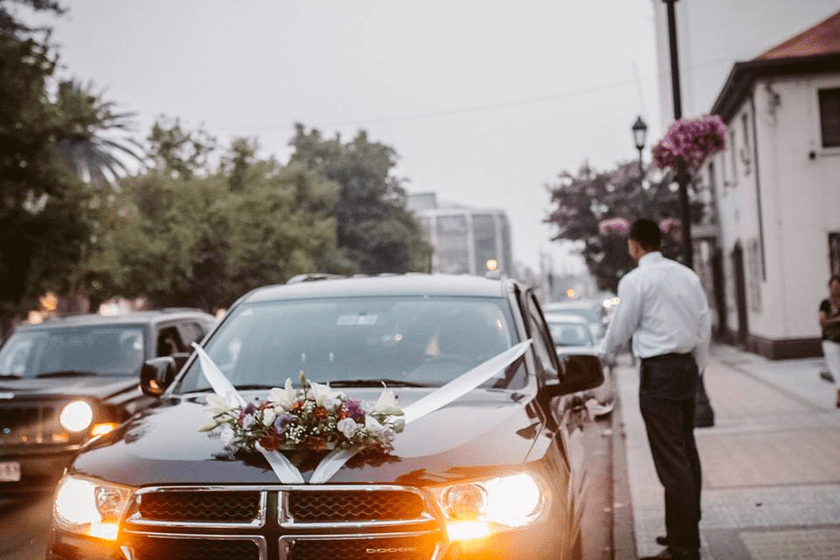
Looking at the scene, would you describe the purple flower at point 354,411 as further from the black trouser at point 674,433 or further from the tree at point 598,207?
the tree at point 598,207

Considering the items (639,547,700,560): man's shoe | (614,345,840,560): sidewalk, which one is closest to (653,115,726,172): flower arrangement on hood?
(614,345,840,560): sidewalk

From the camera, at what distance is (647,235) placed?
22.0ft

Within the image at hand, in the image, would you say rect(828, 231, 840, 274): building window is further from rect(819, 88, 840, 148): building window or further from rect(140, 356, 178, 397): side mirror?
rect(140, 356, 178, 397): side mirror

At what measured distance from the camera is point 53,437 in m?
8.41

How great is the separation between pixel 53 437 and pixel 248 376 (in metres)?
3.76

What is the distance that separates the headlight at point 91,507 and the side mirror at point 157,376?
Result: 151 centimetres

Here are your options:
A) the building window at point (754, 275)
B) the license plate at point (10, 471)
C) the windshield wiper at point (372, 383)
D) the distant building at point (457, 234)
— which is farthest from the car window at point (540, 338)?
the distant building at point (457, 234)

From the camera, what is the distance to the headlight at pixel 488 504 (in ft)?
12.3

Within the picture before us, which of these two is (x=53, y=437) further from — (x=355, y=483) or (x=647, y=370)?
(x=355, y=483)

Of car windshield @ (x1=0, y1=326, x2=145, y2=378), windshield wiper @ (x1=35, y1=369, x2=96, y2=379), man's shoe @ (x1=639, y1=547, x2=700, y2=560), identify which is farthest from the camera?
car windshield @ (x1=0, y1=326, x2=145, y2=378)

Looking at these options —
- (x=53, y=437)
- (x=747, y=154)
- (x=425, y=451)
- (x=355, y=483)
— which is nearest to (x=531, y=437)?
(x=425, y=451)

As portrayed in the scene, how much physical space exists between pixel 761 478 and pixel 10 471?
591 cm

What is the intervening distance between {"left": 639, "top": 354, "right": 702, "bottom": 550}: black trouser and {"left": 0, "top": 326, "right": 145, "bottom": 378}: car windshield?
16.9ft

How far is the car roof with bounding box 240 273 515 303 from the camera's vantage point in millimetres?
5793
